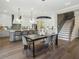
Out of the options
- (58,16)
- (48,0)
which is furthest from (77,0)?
(58,16)

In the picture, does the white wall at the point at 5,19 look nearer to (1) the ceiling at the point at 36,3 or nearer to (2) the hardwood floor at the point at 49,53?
(1) the ceiling at the point at 36,3

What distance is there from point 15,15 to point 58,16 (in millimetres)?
5360

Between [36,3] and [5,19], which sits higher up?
[36,3]

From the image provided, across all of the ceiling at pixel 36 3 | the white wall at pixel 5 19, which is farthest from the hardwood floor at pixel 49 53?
the white wall at pixel 5 19

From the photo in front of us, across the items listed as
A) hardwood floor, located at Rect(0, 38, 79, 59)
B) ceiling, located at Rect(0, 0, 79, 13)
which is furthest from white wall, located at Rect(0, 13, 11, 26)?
hardwood floor, located at Rect(0, 38, 79, 59)

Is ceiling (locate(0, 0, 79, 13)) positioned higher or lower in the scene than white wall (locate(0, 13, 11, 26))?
higher

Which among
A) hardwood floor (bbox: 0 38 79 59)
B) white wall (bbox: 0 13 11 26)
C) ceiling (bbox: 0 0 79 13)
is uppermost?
ceiling (bbox: 0 0 79 13)

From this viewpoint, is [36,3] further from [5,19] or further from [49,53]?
[5,19]

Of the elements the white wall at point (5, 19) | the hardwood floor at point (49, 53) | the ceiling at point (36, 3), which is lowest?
the hardwood floor at point (49, 53)

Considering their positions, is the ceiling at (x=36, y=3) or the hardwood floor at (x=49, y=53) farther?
the ceiling at (x=36, y=3)

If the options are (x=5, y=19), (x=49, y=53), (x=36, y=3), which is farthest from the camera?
(x=5, y=19)

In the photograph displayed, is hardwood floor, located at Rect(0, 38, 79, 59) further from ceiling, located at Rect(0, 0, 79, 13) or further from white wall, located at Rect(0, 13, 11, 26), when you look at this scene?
white wall, located at Rect(0, 13, 11, 26)

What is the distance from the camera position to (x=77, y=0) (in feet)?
16.9

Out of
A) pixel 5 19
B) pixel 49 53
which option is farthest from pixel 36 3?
pixel 5 19
